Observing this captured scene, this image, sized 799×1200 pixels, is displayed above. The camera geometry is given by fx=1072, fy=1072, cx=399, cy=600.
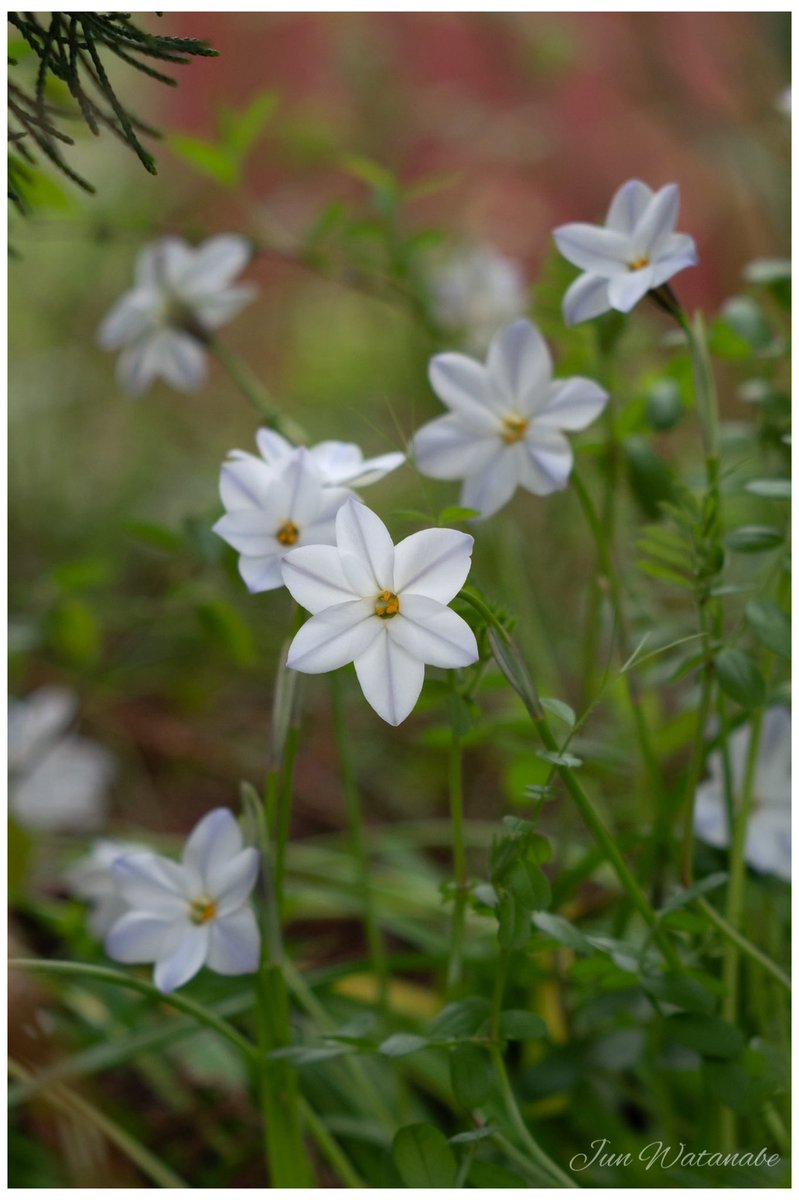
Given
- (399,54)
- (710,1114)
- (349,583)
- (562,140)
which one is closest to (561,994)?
(710,1114)

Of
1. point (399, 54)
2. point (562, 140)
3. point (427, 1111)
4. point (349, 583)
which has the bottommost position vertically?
point (427, 1111)

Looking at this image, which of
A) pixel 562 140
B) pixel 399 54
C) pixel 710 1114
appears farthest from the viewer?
pixel 399 54

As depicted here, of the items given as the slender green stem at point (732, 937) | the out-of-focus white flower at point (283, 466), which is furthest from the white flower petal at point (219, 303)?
the slender green stem at point (732, 937)

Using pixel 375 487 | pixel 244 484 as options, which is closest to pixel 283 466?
pixel 244 484

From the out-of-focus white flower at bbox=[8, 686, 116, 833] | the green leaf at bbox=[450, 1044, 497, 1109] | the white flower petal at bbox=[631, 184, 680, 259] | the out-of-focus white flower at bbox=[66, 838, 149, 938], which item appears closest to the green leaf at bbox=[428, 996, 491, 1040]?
the green leaf at bbox=[450, 1044, 497, 1109]

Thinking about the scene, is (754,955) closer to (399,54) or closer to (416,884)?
(416,884)

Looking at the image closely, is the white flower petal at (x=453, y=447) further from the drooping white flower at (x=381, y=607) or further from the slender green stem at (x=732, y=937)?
the slender green stem at (x=732, y=937)

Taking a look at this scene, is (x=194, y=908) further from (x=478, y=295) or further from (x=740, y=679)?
(x=478, y=295)

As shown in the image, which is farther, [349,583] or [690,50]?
[690,50]
